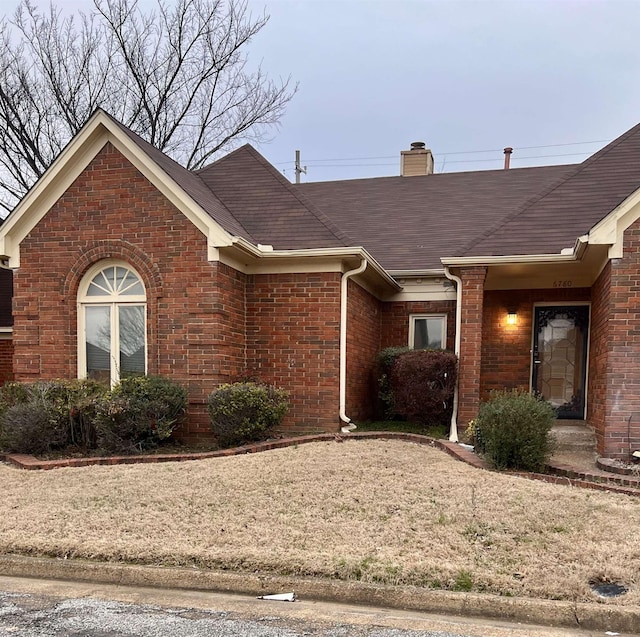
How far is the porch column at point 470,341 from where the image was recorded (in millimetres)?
8656

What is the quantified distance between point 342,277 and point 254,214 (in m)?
2.29

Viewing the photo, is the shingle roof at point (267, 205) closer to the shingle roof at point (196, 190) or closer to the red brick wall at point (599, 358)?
the shingle roof at point (196, 190)

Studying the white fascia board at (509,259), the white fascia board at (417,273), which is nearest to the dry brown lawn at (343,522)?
the white fascia board at (509,259)

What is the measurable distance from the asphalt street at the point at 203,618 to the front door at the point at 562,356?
758 centimetres

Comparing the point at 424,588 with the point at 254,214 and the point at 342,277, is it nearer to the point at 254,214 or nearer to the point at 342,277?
the point at 342,277

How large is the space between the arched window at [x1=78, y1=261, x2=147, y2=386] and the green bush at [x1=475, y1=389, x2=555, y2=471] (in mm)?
5557

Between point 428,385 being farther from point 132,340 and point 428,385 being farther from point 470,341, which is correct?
point 132,340

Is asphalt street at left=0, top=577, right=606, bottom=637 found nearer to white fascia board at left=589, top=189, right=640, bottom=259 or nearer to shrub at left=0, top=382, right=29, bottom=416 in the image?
shrub at left=0, top=382, right=29, bottom=416

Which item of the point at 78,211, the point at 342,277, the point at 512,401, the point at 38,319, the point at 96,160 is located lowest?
the point at 512,401

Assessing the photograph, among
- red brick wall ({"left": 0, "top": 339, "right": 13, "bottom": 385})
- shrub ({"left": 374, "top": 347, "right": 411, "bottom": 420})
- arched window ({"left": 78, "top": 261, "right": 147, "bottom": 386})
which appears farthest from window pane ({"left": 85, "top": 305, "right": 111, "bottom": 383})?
red brick wall ({"left": 0, "top": 339, "right": 13, "bottom": 385})

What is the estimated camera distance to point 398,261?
1091 cm

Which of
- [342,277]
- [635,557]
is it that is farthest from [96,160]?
[635,557]

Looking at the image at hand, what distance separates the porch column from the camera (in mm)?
8656

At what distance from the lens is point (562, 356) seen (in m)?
9.98
